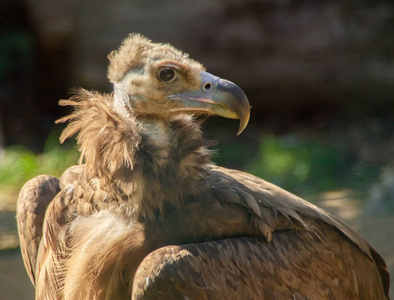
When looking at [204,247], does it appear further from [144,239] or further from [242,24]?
[242,24]

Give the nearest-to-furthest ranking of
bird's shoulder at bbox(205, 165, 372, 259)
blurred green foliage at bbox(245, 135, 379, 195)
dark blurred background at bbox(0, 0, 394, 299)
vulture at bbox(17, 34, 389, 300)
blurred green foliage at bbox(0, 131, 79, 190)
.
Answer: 1. vulture at bbox(17, 34, 389, 300)
2. bird's shoulder at bbox(205, 165, 372, 259)
3. blurred green foliage at bbox(245, 135, 379, 195)
4. blurred green foliage at bbox(0, 131, 79, 190)
5. dark blurred background at bbox(0, 0, 394, 299)

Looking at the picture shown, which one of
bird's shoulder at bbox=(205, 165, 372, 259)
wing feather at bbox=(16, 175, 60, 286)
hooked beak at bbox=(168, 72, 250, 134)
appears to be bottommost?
wing feather at bbox=(16, 175, 60, 286)

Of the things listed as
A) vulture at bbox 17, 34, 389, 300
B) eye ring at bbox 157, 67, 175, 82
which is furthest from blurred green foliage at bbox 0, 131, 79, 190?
eye ring at bbox 157, 67, 175, 82

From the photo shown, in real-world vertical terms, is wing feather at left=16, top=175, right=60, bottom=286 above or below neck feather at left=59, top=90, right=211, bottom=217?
below

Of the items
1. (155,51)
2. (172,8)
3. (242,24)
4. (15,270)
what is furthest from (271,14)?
(155,51)

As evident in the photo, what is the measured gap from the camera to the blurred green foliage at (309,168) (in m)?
8.21

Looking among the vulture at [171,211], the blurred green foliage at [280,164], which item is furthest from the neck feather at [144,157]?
the blurred green foliage at [280,164]

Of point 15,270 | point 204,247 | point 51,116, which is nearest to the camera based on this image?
point 204,247

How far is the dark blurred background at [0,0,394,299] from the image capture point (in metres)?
9.52

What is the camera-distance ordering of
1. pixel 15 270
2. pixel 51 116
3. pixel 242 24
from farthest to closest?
pixel 51 116 < pixel 242 24 < pixel 15 270

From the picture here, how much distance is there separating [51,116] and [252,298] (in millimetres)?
7431

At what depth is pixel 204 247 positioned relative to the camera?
3.31 m

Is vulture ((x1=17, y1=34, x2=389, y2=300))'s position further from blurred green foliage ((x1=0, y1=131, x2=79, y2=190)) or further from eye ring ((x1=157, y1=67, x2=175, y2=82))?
blurred green foliage ((x1=0, y1=131, x2=79, y2=190))

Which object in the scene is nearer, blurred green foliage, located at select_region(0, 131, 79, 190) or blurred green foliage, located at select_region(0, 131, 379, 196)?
blurred green foliage, located at select_region(0, 131, 379, 196)
